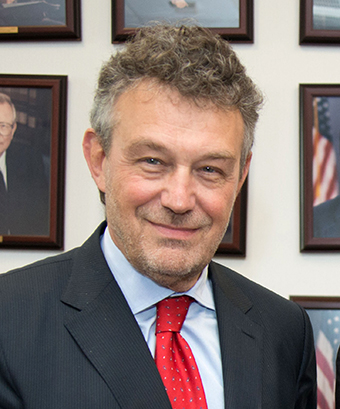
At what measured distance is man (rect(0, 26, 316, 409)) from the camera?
0.92m

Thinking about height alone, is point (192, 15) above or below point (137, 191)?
above

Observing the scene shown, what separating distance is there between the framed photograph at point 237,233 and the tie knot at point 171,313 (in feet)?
1.67

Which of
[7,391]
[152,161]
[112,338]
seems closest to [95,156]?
[152,161]

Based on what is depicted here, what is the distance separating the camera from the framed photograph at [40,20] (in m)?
1.60

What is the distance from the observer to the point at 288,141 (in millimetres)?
1613

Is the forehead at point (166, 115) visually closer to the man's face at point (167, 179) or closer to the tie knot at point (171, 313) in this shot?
the man's face at point (167, 179)

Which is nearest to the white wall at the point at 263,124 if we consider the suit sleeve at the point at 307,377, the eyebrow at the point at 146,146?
the suit sleeve at the point at 307,377

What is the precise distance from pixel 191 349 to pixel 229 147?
44 cm

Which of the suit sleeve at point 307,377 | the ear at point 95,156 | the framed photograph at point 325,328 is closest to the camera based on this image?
the ear at point 95,156

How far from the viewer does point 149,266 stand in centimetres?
100

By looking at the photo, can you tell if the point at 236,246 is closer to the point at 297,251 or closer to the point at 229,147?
the point at 297,251

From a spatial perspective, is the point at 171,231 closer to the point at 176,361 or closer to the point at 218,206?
the point at 218,206

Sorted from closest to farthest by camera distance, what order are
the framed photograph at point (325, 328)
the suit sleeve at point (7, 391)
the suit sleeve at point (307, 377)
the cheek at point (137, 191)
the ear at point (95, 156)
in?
the suit sleeve at point (7, 391)
the cheek at point (137, 191)
the ear at point (95, 156)
the suit sleeve at point (307, 377)
the framed photograph at point (325, 328)

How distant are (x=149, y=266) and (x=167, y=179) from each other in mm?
183
